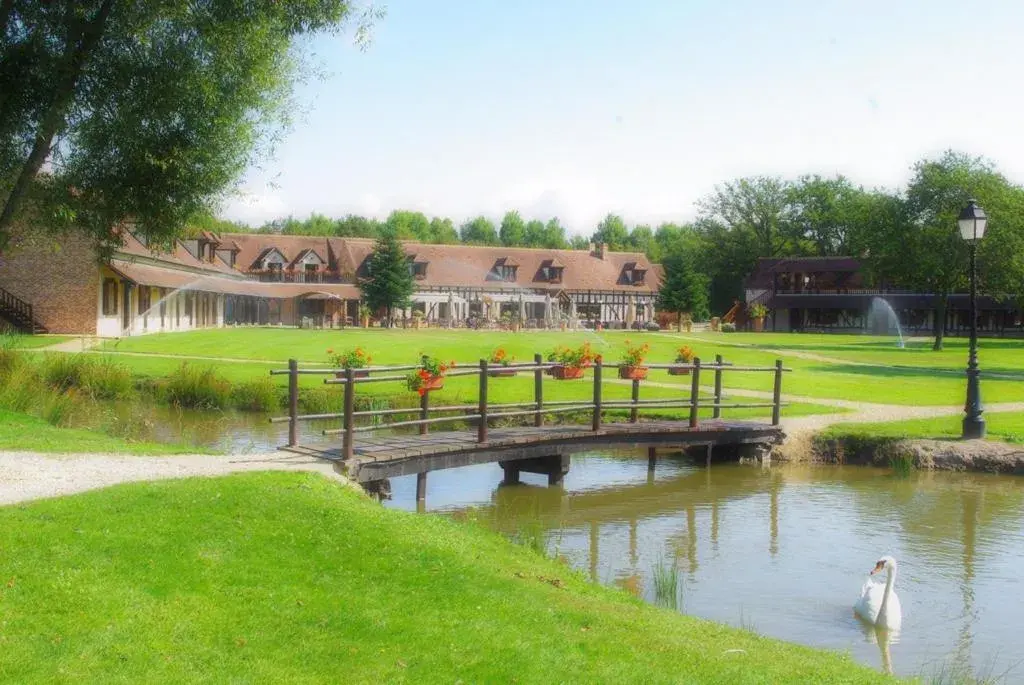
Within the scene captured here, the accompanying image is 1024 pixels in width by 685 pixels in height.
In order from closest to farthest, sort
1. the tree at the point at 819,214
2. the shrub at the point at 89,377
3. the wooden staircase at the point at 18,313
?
the shrub at the point at 89,377
the wooden staircase at the point at 18,313
the tree at the point at 819,214

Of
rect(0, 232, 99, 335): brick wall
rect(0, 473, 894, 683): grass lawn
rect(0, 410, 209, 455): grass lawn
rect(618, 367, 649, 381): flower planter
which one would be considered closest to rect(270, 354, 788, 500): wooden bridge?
Result: rect(618, 367, 649, 381): flower planter

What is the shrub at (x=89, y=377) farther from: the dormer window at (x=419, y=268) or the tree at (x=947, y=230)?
the dormer window at (x=419, y=268)

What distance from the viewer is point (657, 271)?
280 ft

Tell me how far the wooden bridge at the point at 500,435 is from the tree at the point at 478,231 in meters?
115

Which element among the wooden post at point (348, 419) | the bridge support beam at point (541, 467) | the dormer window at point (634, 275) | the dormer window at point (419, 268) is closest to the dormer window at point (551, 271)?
the dormer window at point (634, 275)

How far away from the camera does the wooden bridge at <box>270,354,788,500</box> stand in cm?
1379

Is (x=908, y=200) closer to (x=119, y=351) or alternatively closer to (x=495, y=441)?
(x=119, y=351)

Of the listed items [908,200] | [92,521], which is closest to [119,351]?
[92,521]

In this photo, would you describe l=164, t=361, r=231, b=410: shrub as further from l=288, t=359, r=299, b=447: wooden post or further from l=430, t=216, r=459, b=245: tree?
l=430, t=216, r=459, b=245: tree

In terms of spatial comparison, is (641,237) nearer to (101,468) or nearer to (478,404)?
(478,404)

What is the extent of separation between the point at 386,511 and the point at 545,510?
16.0 ft

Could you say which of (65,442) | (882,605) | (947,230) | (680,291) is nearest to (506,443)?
(65,442)

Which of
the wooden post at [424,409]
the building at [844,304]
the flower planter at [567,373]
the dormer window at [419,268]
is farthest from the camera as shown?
the dormer window at [419,268]

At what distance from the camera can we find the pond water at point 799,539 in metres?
9.72
